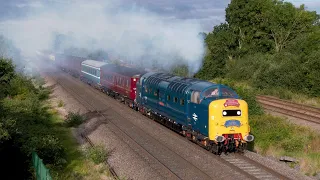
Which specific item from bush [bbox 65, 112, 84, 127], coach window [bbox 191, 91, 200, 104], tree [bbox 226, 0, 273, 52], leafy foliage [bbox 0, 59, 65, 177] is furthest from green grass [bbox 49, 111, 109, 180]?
tree [bbox 226, 0, 273, 52]

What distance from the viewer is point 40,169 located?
15141mm

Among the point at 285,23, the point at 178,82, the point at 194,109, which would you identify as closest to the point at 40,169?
the point at 194,109

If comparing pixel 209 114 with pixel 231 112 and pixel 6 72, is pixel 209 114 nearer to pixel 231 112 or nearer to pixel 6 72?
pixel 231 112

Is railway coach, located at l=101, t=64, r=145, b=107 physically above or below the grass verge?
above

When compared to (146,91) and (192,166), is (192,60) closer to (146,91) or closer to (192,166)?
(146,91)

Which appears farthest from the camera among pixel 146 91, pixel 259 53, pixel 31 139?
pixel 259 53

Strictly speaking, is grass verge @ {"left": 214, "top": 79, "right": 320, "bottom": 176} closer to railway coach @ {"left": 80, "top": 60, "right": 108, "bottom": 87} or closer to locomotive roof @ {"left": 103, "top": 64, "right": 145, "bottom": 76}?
locomotive roof @ {"left": 103, "top": 64, "right": 145, "bottom": 76}

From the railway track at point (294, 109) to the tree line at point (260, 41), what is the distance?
7.82m

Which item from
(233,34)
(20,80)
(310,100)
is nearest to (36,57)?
(233,34)

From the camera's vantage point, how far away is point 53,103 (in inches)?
1492

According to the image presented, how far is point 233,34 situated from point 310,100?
82.1ft

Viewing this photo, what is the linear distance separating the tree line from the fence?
3369 centimetres

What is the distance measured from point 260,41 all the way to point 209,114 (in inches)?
1770

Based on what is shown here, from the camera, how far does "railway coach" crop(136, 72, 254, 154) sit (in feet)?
62.3
